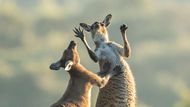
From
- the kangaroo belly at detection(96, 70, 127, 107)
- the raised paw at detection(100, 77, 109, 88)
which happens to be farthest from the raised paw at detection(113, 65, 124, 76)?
the kangaroo belly at detection(96, 70, 127, 107)

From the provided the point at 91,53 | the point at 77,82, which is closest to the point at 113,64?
the point at 91,53

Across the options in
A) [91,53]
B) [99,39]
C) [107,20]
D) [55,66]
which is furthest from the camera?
[107,20]

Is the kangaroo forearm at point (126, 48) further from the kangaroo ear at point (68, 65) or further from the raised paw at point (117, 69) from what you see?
the kangaroo ear at point (68, 65)

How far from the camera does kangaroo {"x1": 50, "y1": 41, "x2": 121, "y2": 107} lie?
58.6 feet

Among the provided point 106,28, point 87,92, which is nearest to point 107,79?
point 87,92

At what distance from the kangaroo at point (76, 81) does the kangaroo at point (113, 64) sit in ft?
4.63

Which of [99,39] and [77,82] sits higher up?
[99,39]

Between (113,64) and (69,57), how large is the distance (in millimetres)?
2158

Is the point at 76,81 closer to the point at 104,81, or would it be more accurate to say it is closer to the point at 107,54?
the point at 104,81

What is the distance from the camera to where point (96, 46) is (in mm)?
20281

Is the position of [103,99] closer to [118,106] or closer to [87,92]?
[118,106]

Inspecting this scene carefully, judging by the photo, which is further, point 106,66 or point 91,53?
point 91,53

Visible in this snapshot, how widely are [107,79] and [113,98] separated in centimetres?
141

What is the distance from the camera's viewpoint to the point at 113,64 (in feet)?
65.4
